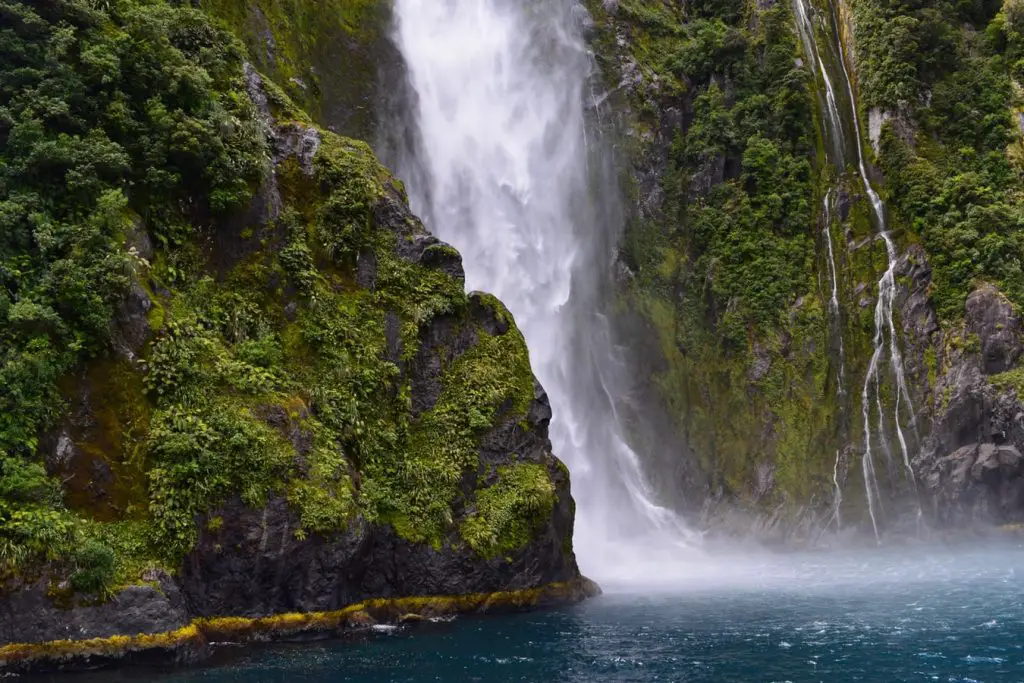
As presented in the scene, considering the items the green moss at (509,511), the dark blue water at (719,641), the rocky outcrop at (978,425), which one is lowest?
the dark blue water at (719,641)

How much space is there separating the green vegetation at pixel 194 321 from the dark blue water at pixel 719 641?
2.57m

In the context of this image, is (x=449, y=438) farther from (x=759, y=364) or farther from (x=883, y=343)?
(x=883, y=343)

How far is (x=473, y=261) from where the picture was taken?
1160 inches

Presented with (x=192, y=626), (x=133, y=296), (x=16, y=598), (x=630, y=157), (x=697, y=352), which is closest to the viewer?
(x=16, y=598)

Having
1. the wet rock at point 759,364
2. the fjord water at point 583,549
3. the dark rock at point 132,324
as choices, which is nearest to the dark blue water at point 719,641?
the fjord water at point 583,549

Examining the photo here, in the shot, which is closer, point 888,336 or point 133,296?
point 133,296

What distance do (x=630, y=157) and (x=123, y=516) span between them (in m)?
27.2

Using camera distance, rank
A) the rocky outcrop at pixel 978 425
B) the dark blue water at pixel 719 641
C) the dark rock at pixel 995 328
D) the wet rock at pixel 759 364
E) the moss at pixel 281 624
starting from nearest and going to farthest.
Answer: the moss at pixel 281 624, the dark blue water at pixel 719 641, the rocky outcrop at pixel 978 425, the dark rock at pixel 995 328, the wet rock at pixel 759 364

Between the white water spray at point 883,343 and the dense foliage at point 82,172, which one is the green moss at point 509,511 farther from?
the white water spray at point 883,343

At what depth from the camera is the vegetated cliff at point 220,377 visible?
574 inches

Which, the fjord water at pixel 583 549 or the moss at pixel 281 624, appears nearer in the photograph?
the moss at pixel 281 624

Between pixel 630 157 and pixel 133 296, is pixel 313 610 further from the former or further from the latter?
pixel 630 157

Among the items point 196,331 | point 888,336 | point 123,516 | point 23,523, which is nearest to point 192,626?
point 123,516

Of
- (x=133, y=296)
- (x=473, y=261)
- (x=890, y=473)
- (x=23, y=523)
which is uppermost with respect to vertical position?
(x=473, y=261)
